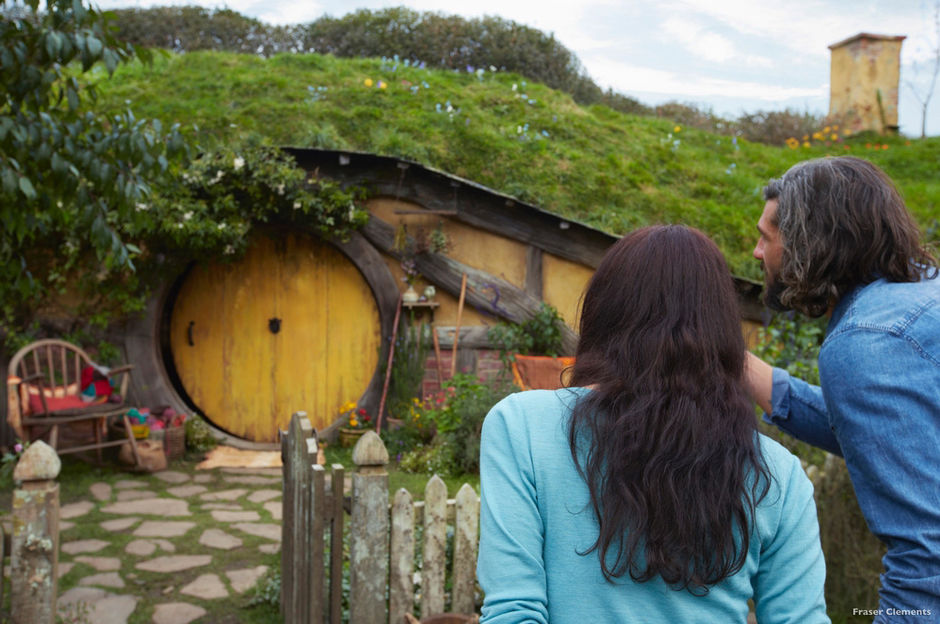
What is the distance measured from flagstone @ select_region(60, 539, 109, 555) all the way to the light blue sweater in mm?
4507

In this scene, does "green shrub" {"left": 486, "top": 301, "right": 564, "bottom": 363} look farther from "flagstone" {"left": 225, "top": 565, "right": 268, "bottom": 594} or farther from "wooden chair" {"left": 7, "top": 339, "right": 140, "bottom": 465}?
"wooden chair" {"left": 7, "top": 339, "right": 140, "bottom": 465}

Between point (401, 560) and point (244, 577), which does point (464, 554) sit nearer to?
point (401, 560)

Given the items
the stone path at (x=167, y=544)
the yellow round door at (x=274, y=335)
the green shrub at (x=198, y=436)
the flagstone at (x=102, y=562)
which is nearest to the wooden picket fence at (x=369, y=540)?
the stone path at (x=167, y=544)

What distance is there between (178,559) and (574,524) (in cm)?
427

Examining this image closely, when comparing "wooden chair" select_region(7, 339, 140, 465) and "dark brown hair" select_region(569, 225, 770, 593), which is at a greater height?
"dark brown hair" select_region(569, 225, 770, 593)

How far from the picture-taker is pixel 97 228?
350 centimetres

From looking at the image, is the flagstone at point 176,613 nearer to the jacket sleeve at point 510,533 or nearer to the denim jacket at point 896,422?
the jacket sleeve at point 510,533

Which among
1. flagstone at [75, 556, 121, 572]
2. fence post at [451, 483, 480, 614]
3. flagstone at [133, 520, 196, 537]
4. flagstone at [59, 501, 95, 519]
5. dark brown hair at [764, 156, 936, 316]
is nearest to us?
dark brown hair at [764, 156, 936, 316]

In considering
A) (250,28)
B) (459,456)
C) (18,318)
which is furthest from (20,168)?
(250,28)

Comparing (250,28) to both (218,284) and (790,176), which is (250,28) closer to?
(218,284)

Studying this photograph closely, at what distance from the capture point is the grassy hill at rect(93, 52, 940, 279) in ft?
26.6

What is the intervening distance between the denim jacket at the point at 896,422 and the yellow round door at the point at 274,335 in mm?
6749

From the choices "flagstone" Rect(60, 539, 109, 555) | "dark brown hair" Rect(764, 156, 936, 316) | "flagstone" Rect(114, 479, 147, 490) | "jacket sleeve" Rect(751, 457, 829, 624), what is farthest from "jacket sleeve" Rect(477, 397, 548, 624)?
"flagstone" Rect(114, 479, 147, 490)

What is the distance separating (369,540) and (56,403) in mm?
4780
